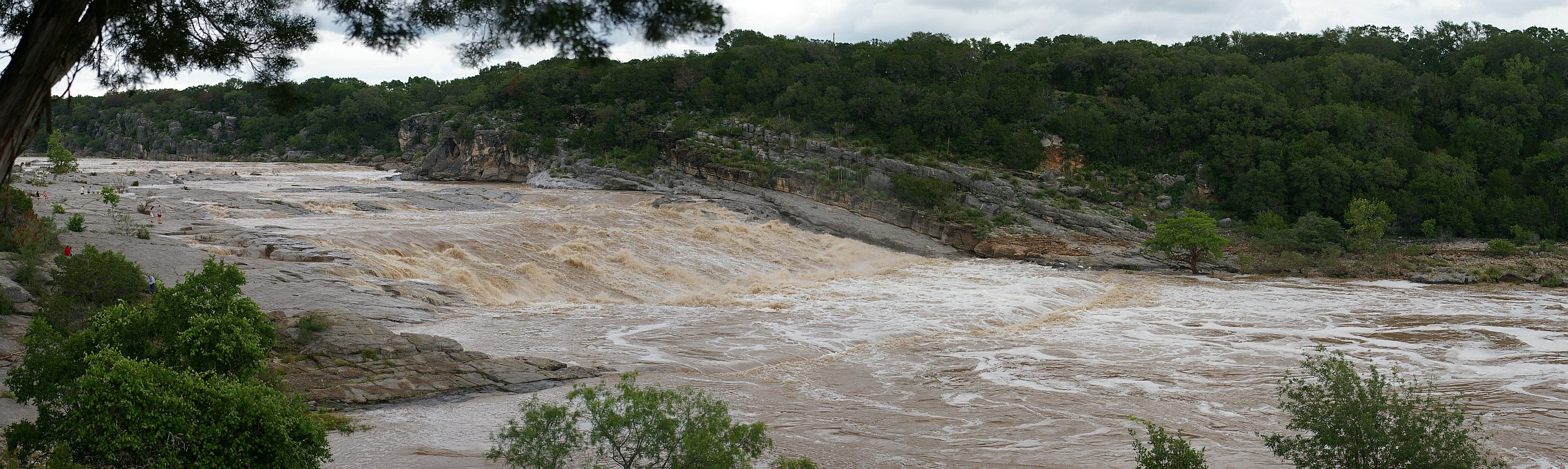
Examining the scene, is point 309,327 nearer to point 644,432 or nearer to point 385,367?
point 385,367

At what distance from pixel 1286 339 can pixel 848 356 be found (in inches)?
397

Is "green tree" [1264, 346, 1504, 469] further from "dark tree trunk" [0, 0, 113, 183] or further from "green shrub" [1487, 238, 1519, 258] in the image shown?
"green shrub" [1487, 238, 1519, 258]

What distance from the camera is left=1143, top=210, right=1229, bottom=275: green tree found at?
3438 cm

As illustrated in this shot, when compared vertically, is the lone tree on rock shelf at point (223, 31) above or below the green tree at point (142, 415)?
above

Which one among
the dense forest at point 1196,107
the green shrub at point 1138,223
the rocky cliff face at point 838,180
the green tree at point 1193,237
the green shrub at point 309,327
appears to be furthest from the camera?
the dense forest at point 1196,107

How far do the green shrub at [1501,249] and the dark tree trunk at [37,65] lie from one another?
42981 millimetres

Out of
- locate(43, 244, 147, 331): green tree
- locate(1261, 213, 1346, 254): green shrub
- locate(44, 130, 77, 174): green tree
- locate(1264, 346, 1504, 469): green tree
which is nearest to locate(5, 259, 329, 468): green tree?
locate(43, 244, 147, 331): green tree

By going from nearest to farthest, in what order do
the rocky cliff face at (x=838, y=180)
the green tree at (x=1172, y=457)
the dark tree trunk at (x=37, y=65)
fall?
the dark tree trunk at (x=37, y=65)
the green tree at (x=1172, y=457)
the rocky cliff face at (x=838, y=180)

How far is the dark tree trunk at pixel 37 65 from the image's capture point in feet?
17.3

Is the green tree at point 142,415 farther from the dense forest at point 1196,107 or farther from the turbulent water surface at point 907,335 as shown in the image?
the dense forest at point 1196,107

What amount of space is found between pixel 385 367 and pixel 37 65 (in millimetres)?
10327

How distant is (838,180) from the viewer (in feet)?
147

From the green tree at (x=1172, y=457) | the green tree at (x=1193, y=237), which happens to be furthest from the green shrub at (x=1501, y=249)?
the green tree at (x=1172, y=457)

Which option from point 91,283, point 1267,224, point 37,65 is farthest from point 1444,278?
point 37,65
